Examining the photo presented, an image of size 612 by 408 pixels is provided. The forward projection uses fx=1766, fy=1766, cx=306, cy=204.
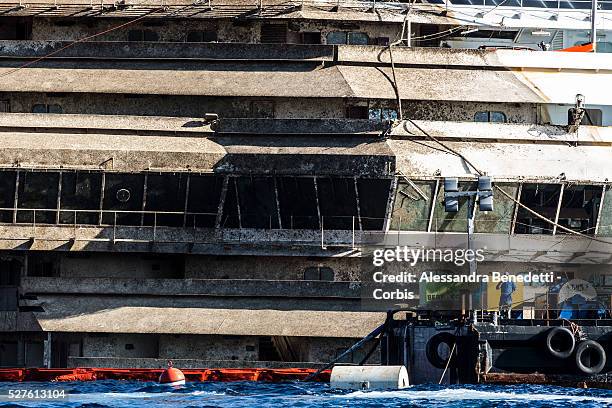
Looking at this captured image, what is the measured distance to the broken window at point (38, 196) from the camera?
6019 centimetres

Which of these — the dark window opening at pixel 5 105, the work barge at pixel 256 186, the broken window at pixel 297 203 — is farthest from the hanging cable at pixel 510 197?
the dark window opening at pixel 5 105

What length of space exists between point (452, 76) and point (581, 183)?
6311mm

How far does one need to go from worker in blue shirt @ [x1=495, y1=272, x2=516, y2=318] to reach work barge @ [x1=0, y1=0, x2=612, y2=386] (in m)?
0.67

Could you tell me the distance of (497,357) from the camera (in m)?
51.5

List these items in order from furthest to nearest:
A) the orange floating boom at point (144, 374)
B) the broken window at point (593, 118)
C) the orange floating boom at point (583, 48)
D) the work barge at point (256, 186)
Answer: the orange floating boom at point (583, 48) → the broken window at point (593, 118) → the work barge at point (256, 186) → the orange floating boom at point (144, 374)

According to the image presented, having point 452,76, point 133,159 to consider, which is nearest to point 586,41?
point 452,76

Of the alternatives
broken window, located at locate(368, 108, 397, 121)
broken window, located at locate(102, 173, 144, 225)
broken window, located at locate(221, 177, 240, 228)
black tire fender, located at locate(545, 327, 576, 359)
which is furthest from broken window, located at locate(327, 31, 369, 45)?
black tire fender, located at locate(545, 327, 576, 359)

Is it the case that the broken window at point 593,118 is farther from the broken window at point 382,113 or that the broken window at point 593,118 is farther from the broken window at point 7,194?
the broken window at point 7,194

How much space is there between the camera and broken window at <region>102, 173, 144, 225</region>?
60312mm

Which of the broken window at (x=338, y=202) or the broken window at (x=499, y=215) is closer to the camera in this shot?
the broken window at (x=338, y=202)

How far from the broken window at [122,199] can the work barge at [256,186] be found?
0.07 m

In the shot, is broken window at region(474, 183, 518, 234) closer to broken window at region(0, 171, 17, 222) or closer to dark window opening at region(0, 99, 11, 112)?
broken window at region(0, 171, 17, 222)

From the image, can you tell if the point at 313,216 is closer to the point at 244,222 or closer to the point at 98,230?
the point at 244,222

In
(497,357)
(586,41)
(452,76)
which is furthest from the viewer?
(586,41)
